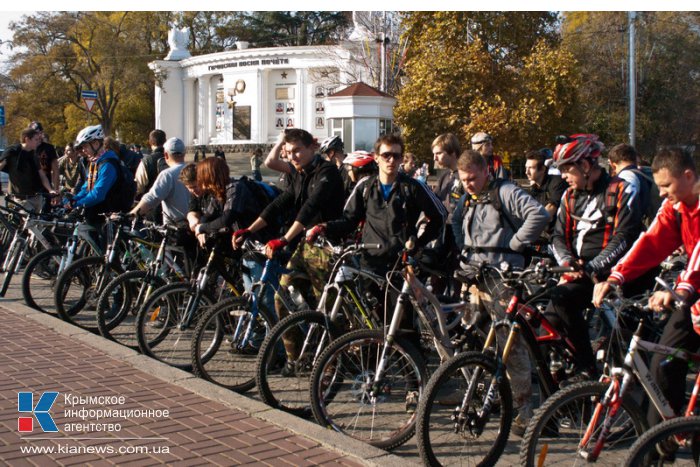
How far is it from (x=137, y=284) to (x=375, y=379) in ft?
11.2

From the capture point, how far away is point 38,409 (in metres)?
5.30

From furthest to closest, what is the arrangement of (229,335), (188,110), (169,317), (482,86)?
(188,110) → (482,86) → (169,317) → (229,335)

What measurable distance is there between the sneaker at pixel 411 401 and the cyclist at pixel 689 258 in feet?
4.72

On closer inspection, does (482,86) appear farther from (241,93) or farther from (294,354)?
(241,93)

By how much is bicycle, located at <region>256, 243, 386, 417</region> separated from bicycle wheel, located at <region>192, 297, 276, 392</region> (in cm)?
59

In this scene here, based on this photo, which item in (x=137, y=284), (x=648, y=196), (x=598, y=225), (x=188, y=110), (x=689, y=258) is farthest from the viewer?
(x=188, y=110)

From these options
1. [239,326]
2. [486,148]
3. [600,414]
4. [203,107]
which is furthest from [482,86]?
[203,107]

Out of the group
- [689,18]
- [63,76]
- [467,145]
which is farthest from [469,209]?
[63,76]

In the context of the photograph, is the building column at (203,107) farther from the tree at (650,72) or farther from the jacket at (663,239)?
the jacket at (663,239)

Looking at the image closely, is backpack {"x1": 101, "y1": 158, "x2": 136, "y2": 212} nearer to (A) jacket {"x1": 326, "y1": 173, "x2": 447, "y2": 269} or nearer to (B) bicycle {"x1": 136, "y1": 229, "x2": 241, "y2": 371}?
(B) bicycle {"x1": 136, "y1": 229, "x2": 241, "y2": 371}

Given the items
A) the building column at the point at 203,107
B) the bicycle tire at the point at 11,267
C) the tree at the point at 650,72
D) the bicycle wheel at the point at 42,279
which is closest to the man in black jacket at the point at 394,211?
the bicycle wheel at the point at 42,279

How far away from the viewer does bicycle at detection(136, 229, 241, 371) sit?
6741mm

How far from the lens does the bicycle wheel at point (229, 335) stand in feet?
20.1

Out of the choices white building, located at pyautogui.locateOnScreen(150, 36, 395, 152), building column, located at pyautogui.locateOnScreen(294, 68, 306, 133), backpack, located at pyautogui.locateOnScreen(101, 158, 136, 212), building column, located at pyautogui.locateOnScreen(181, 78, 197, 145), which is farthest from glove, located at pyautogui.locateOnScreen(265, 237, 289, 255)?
building column, located at pyautogui.locateOnScreen(181, 78, 197, 145)
